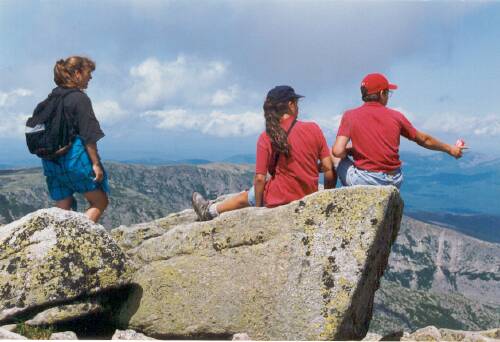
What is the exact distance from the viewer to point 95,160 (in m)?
12.4

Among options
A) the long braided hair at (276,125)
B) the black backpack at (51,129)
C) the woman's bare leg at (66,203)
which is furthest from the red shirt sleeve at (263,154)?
the woman's bare leg at (66,203)

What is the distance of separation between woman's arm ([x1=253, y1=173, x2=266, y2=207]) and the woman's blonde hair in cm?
532

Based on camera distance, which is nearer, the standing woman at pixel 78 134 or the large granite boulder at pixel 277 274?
the large granite boulder at pixel 277 274

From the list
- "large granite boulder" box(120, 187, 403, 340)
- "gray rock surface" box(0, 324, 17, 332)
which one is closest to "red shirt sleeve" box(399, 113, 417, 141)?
"large granite boulder" box(120, 187, 403, 340)

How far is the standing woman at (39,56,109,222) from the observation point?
40.0ft

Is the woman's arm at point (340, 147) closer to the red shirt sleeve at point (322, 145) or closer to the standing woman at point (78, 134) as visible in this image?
the red shirt sleeve at point (322, 145)

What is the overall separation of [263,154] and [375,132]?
3040mm

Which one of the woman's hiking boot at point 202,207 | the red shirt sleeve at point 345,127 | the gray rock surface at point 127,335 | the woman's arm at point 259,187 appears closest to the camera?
the gray rock surface at point 127,335

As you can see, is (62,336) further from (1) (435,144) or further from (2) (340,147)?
(1) (435,144)

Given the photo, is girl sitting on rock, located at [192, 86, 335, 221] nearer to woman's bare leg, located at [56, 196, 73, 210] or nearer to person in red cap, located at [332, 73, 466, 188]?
person in red cap, located at [332, 73, 466, 188]

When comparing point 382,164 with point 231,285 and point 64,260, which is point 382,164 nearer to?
point 231,285

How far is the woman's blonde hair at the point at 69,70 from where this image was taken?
40.9ft

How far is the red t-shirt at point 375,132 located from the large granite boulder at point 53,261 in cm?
689

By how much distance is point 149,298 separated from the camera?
12.4 meters
